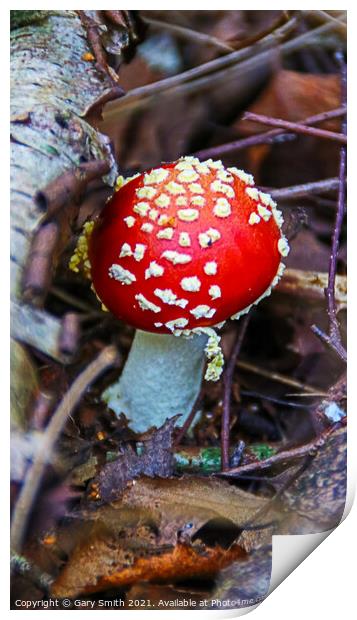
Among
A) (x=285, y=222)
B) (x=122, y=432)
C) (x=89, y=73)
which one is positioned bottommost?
(x=122, y=432)

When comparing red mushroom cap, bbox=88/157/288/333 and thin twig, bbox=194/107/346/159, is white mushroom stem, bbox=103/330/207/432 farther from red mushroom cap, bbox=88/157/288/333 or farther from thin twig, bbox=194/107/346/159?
thin twig, bbox=194/107/346/159

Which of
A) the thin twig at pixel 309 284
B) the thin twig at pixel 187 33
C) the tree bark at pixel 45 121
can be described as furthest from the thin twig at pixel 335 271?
the tree bark at pixel 45 121

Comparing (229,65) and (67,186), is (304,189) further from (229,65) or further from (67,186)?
(67,186)

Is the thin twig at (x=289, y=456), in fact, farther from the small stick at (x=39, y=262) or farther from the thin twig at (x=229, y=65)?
the thin twig at (x=229, y=65)

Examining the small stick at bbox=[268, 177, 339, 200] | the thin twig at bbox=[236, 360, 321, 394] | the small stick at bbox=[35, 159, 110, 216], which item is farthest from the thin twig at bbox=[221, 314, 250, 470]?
the small stick at bbox=[35, 159, 110, 216]
